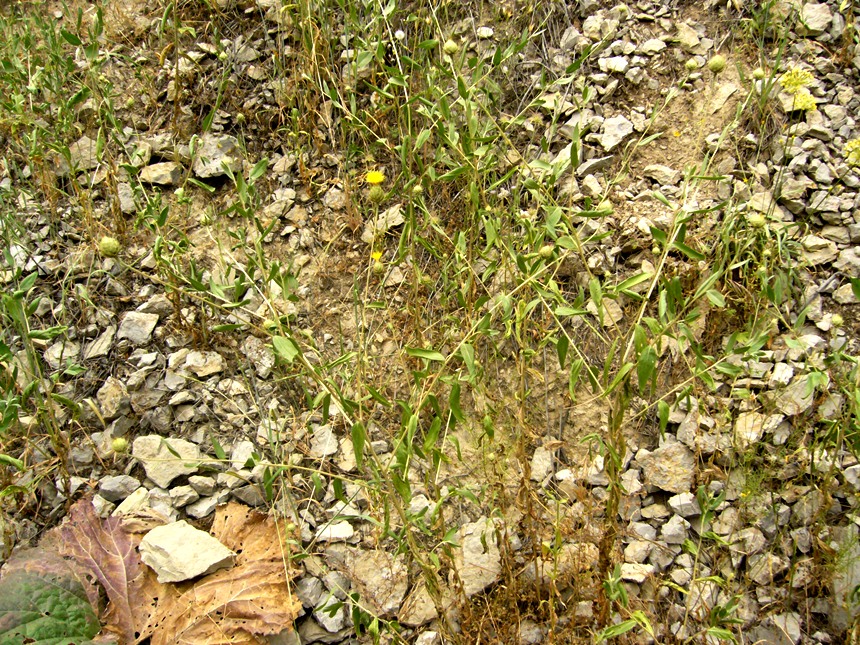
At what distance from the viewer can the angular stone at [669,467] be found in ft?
7.84

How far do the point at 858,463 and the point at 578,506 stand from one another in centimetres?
91

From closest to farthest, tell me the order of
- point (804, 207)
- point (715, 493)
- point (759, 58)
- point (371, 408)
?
1. point (715, 493)
2. point (371, 408)
3. point (804, 207)
4. point (759, 58)

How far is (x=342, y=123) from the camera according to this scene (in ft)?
10.2

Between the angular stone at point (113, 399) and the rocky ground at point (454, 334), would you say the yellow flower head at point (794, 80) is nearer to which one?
the rocky ground at point (454, 334)

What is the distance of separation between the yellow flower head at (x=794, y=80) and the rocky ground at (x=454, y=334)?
15 mm

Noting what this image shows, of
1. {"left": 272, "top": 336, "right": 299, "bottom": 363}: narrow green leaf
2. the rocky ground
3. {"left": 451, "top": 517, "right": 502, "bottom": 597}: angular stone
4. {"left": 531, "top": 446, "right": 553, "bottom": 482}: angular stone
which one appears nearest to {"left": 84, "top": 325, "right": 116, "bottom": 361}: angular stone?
the rocky ground

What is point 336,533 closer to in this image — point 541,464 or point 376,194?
point 541,464

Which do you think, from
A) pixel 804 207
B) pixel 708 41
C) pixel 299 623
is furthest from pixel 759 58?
pixel 299 623

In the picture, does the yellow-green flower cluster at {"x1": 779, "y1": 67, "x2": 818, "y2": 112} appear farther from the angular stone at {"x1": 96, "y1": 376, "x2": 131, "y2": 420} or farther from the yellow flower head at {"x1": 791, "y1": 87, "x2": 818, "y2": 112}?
the angular stone at {"x1": 96, "y1": 376, "x2": 131, "y2": 420}

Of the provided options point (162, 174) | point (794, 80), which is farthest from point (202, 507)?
point (794, 80)

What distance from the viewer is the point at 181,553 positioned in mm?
2201

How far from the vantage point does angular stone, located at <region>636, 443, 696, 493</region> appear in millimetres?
2391

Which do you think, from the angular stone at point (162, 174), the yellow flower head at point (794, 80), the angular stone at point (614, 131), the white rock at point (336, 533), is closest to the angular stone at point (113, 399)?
the white rock at point (336, 533)

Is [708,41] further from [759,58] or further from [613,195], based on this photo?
[613,195]
